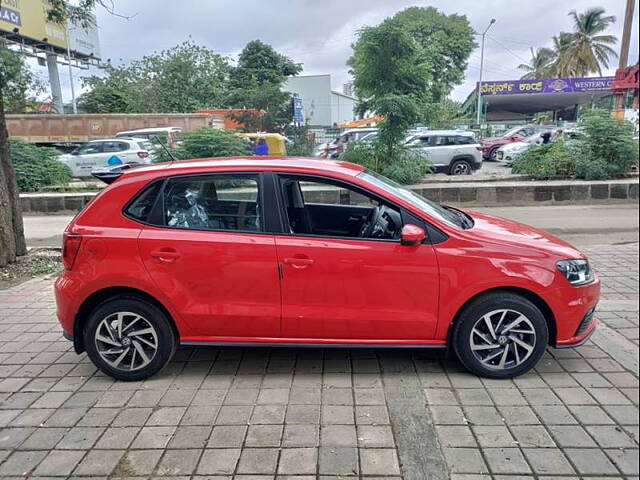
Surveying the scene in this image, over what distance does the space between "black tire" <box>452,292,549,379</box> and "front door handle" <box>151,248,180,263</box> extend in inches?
85.2

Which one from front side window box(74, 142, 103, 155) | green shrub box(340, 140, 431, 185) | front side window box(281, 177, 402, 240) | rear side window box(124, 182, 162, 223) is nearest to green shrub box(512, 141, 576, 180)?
green shrub box(340, 140, 431, 185)

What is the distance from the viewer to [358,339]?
3525 millimetres

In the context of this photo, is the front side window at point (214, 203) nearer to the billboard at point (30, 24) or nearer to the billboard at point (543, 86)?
the billboard at point (30, 24)

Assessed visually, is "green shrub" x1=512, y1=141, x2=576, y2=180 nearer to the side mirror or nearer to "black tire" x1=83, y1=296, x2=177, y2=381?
the side mirror

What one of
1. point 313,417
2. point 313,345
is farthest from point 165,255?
point 313,417

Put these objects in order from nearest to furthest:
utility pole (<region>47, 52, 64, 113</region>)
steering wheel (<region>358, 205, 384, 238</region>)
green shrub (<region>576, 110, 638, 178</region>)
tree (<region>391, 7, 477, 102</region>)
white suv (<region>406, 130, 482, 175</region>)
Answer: steering wheel (<region>358, 205, 384, 238</region>)
green shrub (<region>576, 110, 638, 178</region>)
white suv (<region>406, 130, 482, 175</region>)
utility pole (<region>47, 52, 64, 113</region>)
tree (<region>391, 7, 477, 102</region>)

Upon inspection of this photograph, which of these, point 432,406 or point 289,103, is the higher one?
point 289,103

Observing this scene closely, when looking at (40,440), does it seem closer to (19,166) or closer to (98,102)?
(19,166)

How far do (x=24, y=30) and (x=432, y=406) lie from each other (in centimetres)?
4470

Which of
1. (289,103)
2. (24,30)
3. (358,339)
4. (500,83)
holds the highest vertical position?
(24,30)

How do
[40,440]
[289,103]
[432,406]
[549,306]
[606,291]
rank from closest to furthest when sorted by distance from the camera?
[40,440], [432,406], [549,306], [606,291], [289,103]

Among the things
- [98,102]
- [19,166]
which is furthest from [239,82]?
[19,166]

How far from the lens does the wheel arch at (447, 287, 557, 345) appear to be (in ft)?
11.1

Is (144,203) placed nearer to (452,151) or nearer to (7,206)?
(7,206)
